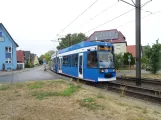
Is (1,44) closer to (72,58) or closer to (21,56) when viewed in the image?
(21,56)

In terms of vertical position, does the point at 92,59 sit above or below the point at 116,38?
below

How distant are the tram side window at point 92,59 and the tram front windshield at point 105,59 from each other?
11.6 inches

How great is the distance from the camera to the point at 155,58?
24172 millimetres

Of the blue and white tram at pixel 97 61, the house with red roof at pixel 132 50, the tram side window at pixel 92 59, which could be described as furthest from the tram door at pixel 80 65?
the house with red roof at pixel 132 50

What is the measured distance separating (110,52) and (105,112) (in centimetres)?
894

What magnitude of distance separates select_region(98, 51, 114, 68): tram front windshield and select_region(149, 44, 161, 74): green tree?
10233 mm

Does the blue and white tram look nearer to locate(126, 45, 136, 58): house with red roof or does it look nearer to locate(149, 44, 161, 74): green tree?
locate(149, 44, 161, 74): green tree

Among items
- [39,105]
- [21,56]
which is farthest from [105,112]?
[21,56]

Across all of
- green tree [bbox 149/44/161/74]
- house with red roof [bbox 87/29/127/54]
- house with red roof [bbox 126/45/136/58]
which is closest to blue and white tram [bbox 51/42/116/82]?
green tree [bbox 149/44/161/74]

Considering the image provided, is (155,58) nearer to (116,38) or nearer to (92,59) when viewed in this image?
(92,59)

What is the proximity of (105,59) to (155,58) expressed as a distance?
11342 mm

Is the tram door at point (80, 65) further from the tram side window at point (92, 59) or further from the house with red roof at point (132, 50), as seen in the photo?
the house with red roof at point (132, 50)

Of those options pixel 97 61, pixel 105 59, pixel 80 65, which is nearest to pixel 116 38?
pixel 80 65

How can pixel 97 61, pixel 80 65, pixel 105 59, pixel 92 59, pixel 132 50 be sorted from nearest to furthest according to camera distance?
pixel 97 61
pixel 105 59
pixel 92 59
pixel 80 65
pixel 132 50
